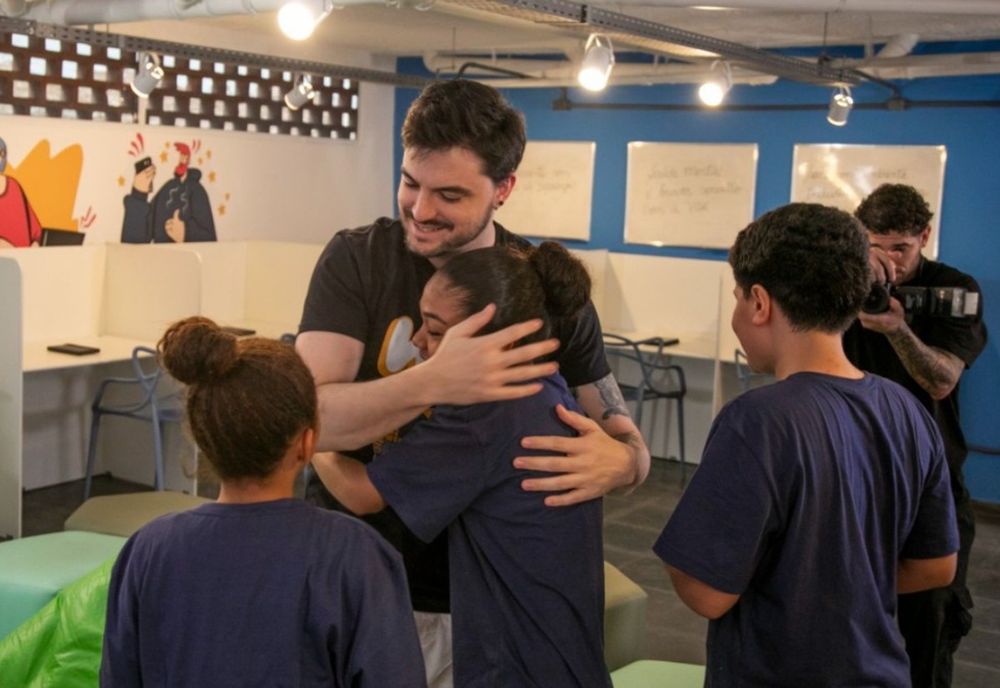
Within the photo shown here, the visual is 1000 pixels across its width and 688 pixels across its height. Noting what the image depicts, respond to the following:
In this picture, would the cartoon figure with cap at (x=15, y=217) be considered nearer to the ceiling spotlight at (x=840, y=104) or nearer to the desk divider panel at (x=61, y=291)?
the desk divider panel at (x=61, y=291)

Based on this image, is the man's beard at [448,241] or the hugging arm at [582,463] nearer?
the hugging arm at [582,463]

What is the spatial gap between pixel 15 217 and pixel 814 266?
17.4 ft

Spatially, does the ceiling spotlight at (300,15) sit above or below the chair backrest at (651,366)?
above

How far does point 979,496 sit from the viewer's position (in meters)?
6.52

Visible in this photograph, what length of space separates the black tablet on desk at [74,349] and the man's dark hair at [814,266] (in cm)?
456

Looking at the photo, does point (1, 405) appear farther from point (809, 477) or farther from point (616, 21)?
point (809, 477)

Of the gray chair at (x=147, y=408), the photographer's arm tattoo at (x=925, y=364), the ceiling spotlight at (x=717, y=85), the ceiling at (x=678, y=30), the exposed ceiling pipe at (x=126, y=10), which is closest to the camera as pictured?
the photographer's arm tattoo at (x=925, y=364)

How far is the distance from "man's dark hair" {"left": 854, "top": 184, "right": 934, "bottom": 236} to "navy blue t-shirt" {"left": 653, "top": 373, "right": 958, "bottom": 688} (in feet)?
3.98

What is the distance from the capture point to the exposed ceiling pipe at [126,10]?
4828 mm

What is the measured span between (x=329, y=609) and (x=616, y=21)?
361cm

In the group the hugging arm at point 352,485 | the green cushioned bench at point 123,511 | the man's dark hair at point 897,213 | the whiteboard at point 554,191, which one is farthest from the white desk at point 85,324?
the hugging arm at point 352,485

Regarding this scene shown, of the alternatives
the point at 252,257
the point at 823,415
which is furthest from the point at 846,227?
the point at 252,257

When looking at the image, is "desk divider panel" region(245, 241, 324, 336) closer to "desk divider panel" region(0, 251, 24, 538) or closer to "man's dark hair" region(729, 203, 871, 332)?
"desk divider panel" region(0, 251, 24, 538)

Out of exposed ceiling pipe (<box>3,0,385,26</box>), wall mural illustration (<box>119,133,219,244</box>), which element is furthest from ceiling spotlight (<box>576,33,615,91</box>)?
wall mural illustration (<box>119,133,219,244</box>)
